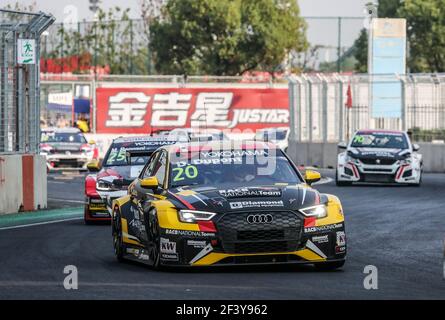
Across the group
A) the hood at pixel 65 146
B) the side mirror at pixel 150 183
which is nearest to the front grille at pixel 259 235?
the side mirror at pixel 150 183

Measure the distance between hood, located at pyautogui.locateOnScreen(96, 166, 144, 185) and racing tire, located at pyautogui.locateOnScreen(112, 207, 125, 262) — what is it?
17.7 ft

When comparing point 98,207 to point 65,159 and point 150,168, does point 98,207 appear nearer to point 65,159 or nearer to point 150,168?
point 150,168

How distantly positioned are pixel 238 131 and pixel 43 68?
15.8 metres

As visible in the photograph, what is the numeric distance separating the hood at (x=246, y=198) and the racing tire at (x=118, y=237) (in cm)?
124

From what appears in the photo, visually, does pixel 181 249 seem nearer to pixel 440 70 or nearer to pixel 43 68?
pixel 43 68

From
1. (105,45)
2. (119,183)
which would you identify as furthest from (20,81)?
(105,45)

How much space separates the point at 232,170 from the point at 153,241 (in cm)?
135

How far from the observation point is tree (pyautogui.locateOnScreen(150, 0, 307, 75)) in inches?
2800

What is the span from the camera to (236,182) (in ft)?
48.0

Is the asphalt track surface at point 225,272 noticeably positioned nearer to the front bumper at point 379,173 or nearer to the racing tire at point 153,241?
the racing tire at point 153,241

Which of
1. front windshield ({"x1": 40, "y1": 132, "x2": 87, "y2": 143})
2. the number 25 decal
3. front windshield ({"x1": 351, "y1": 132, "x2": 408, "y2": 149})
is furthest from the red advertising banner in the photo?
the number 25 decal

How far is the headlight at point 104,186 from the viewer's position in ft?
71.4

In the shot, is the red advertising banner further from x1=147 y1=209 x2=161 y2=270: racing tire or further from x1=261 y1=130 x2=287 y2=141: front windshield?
x1=147 y1=209 x2=161 y2=270: racing tire

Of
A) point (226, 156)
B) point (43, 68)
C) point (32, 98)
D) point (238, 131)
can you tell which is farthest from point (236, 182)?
point (43, 68)
